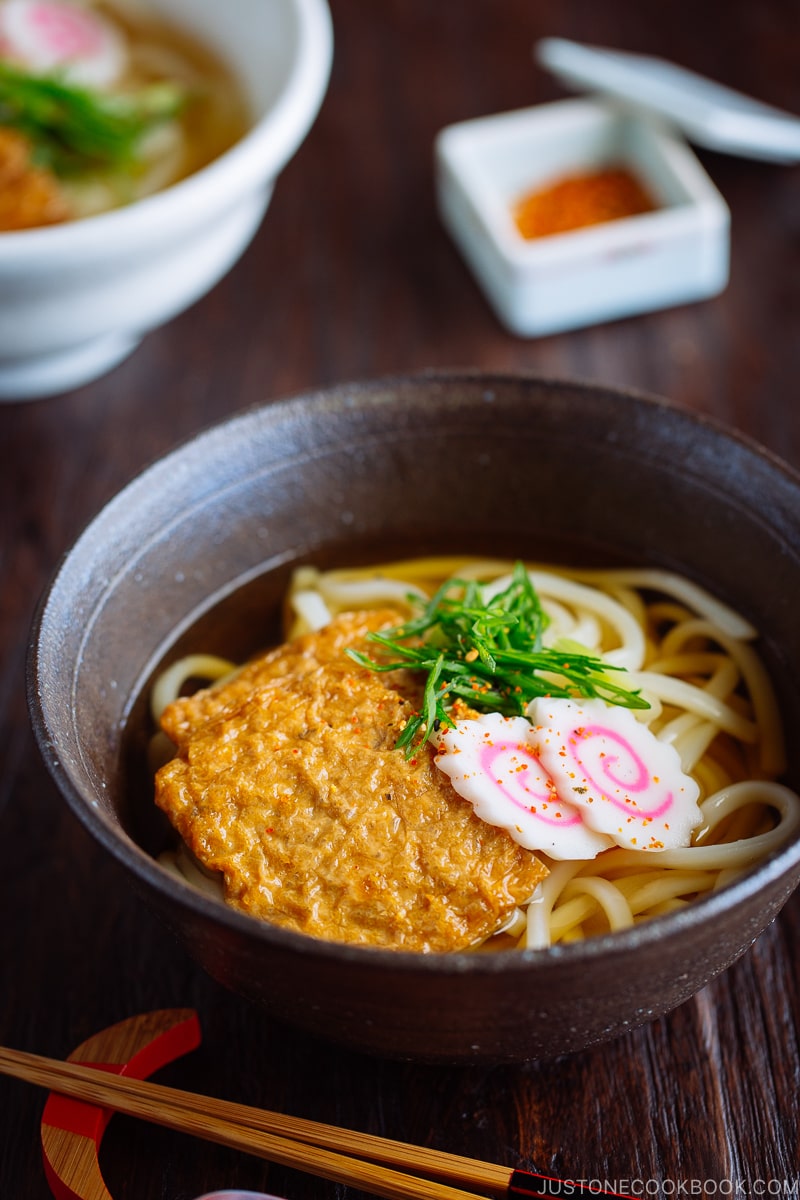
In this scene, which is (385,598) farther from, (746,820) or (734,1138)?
(734,1138)

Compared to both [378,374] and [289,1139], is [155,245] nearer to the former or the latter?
[378,374]

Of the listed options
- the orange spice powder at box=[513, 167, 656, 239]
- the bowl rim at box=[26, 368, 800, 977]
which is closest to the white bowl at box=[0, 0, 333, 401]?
the orange spice powder at box=[513, 167, 656, 239]

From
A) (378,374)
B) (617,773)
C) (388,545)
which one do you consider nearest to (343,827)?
(617,773)

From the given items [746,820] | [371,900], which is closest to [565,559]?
[746,820]

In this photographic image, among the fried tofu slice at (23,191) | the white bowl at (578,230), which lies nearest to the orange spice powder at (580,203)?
the white bowl at (578,230)

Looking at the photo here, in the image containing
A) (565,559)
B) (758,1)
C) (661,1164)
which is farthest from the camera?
(758,1)

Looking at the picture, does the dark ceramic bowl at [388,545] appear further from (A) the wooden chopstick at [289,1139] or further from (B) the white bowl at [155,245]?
(B) the white bowl at [155,245]
